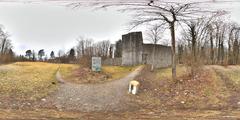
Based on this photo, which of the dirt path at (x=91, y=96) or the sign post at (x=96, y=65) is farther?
the sign post at (x=96, y=65)

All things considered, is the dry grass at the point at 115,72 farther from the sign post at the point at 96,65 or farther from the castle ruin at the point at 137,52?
the castle ruin at the point at 137,52

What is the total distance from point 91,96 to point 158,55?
22644 millimetres

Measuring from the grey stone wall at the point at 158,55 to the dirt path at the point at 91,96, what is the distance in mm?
15396

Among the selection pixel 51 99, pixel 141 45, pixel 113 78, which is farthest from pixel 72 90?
pixel 141 45

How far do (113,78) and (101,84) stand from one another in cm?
392

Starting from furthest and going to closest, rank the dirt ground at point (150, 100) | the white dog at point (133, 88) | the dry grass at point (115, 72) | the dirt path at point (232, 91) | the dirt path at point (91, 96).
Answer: the dry grass at point (115, 72) < the white dog at point (133, 88) < the dirt path at point (232, 91) < the dirt path at point (91, 96) < the dirt ground at point (150, 100)

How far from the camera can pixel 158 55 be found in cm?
4372

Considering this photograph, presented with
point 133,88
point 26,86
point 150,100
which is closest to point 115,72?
point 133,88

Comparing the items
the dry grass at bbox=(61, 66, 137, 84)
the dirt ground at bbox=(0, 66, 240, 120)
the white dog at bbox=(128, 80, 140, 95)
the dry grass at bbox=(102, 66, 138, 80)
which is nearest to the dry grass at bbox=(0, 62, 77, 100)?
the dirt ground at bbox=(0, 66, 240, 120)

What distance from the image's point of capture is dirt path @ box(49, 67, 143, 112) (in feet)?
64.2

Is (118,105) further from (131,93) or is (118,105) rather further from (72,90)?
(72,90)

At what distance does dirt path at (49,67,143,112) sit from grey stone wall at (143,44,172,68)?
15.4m

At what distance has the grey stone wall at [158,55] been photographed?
4228cm

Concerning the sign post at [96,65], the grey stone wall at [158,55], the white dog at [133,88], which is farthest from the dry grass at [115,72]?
the white dog at [133,88]
